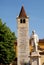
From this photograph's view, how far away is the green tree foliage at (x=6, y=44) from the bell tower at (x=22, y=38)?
12.0ft

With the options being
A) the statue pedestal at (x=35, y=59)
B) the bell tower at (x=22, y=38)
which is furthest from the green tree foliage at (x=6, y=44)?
the statue pedestal at (x=35, y=59)

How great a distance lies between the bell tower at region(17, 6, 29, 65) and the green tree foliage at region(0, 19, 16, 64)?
364cm

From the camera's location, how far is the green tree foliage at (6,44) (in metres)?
41.7

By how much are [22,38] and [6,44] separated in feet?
25.8

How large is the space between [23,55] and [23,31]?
4859mm

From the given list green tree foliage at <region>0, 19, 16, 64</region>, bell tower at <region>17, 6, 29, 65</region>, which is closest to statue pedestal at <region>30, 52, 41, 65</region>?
green tree foliage at <region>0, 19, 16, 64</region>

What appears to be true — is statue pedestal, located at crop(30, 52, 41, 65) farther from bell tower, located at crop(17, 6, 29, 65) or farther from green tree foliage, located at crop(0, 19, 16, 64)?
bell tower, located at crop(17, 6, 29, 65)

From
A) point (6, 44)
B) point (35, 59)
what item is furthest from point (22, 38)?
point (35, 59)

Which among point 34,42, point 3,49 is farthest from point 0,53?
point 34,42

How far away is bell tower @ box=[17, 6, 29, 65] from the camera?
48.0 meters

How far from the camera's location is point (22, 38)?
49.9m

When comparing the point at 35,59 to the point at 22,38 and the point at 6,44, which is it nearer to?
the point at 6,44

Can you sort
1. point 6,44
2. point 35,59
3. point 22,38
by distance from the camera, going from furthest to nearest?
point 22,38, point 6,44, point 35,59

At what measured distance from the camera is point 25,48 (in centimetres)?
4900
